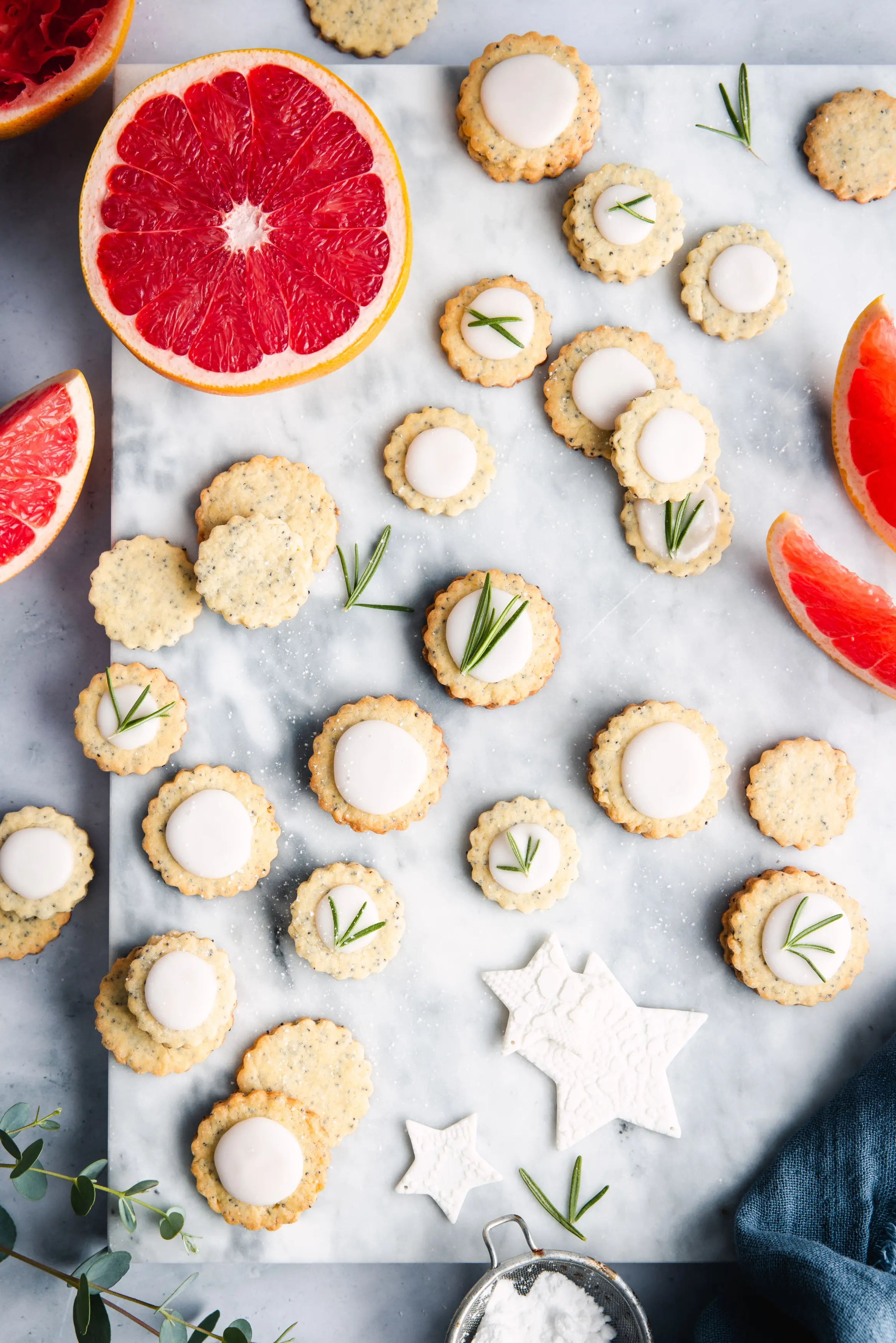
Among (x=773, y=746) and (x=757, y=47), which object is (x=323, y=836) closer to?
(x=773, y=746)

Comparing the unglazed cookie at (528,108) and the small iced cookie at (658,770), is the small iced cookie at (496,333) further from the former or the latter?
the small iced cookie at (658,770)

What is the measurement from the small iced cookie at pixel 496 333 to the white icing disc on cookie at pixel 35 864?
4.20 feet

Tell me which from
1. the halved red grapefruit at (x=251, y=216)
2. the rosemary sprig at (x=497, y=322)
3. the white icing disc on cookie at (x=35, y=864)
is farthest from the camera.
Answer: the white icing disc on cookie at (x=35, y=864)

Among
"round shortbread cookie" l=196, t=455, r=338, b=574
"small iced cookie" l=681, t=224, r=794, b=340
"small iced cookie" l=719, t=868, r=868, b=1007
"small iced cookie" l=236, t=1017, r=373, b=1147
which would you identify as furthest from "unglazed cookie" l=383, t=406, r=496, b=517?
"small iced cookie" l=236, t=1017, r=373, b=1147

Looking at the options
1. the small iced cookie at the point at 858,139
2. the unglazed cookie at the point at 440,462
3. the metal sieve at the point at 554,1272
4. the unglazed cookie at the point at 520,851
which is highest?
the small iced cookie at the point at 858,139

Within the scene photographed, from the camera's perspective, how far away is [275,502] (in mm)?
1848

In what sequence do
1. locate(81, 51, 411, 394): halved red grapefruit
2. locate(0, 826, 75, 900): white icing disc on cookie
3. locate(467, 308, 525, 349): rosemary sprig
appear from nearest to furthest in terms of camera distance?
locate(81, 51, 411, 394): halved red grapefruit < locate(467, 308, 525, 349): rosemary sprig < locate(0, 826, 75, 900): white icing disc on cookie

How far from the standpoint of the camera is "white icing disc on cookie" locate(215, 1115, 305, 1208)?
1.80 meters

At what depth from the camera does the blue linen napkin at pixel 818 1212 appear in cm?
178

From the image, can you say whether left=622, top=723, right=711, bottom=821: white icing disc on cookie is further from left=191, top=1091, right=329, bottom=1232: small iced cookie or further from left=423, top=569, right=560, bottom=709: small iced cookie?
left=191, top=1091, right=329, bottom=1232: small iced cookie

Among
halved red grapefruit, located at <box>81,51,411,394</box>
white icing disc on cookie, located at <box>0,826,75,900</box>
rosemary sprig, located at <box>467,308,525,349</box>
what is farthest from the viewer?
white icing disc on cookie, located at <box>0,826,75,900</box>

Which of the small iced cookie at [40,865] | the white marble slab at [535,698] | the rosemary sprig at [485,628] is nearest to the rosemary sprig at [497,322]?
the white marble slab at [535,698]

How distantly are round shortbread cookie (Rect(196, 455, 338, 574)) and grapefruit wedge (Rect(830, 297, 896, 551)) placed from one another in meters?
1.05

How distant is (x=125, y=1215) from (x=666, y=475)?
176 cm
